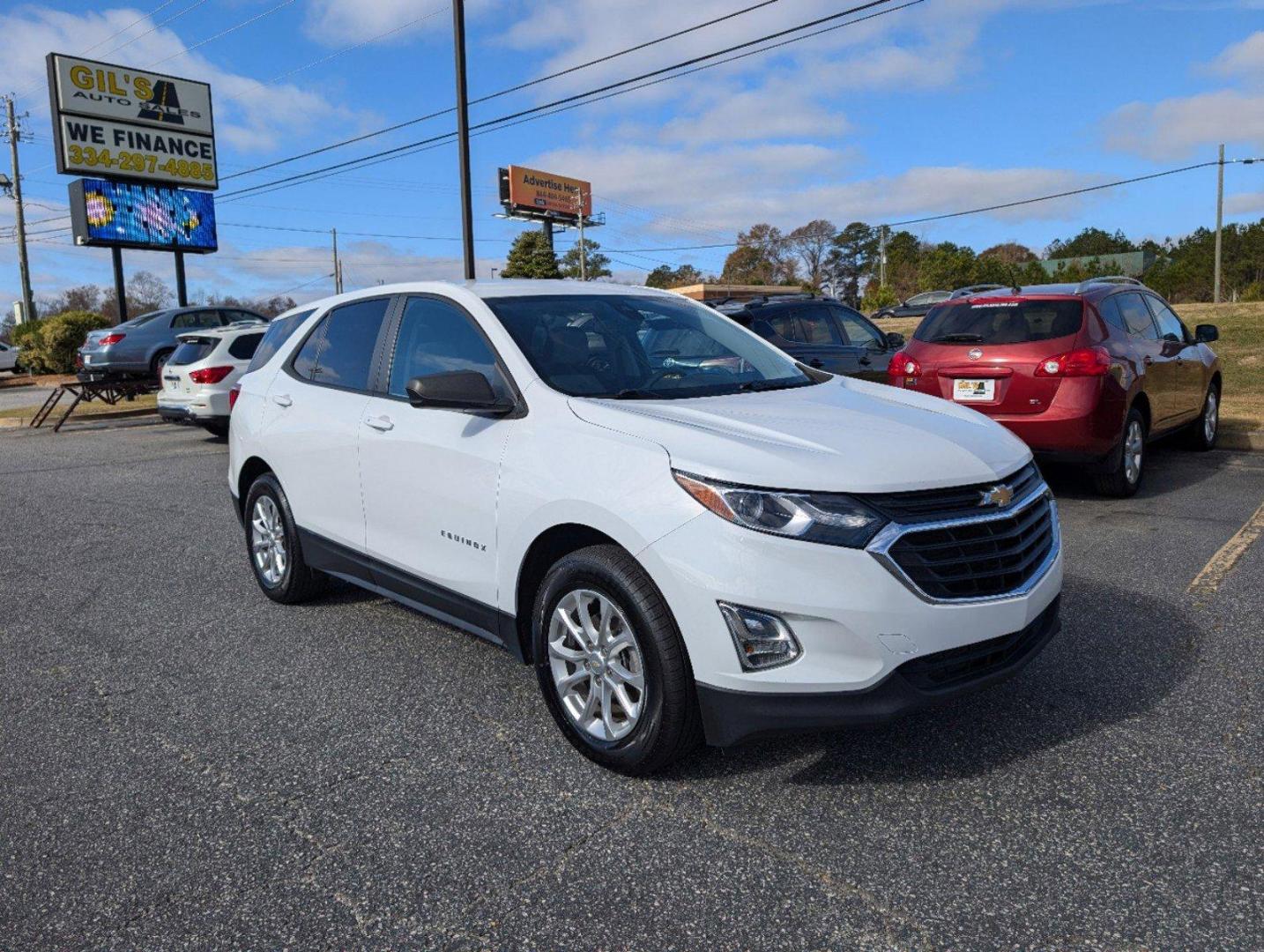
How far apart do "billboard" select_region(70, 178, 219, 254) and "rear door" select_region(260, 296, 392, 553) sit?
28.3m

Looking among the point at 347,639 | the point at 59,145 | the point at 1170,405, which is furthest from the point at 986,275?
the point at 347,639

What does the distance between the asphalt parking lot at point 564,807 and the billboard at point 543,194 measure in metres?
72.6

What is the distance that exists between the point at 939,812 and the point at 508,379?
2.14 m

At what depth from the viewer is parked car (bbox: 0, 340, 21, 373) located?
3684cm

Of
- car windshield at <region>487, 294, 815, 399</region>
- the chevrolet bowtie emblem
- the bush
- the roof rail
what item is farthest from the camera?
the bush

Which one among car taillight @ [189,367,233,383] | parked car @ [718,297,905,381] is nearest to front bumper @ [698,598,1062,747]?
parked car @ [718,297,905,381]

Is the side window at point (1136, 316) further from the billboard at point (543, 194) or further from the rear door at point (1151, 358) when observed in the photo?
the billboard at point (543, 194)

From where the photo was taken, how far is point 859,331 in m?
11.7

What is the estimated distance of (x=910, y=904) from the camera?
2588 millimetres

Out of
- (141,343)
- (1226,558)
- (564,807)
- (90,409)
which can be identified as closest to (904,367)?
(1226,558)

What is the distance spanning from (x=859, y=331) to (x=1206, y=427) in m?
3.73

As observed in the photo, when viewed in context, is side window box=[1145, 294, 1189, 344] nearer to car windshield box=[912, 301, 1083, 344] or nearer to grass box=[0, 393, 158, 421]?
car windshield box=[912, 301, 1083, 344]

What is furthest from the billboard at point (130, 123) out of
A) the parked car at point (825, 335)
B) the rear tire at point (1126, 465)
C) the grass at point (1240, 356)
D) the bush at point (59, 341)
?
the rear tire at point (1126, 465)

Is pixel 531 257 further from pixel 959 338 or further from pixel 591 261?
pixel 959 338
